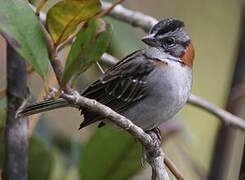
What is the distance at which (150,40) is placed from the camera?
8.48ft

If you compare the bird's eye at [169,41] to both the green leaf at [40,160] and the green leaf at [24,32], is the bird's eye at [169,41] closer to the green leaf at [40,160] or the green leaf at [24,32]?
the green leaf at [40,160]

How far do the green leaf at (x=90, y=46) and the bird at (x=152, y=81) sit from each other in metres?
1.07

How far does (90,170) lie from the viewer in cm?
208

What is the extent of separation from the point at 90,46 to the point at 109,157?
0.92 metres

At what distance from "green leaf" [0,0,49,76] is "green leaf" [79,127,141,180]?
780 mm

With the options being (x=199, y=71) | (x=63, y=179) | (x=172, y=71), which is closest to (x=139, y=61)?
(x=172, y=71)

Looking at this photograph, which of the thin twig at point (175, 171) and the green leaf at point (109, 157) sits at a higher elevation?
the thin twig at point (175, 171)

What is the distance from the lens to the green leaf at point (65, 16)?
144 cm

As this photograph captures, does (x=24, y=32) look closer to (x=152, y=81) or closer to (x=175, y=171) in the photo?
(x=175, y=171)

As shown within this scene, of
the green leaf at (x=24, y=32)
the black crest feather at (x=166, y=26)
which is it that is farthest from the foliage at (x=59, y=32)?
the black crest feather at (x=166, y=26)

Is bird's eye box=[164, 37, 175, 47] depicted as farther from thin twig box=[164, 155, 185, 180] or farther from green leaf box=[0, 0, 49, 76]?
green leaf box=[0, 0, 49, 76]

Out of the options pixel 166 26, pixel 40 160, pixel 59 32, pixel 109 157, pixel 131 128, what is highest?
pixel 59 32

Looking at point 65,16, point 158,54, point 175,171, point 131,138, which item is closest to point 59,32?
point 65,16

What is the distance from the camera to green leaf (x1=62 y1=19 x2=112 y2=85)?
134 cm
